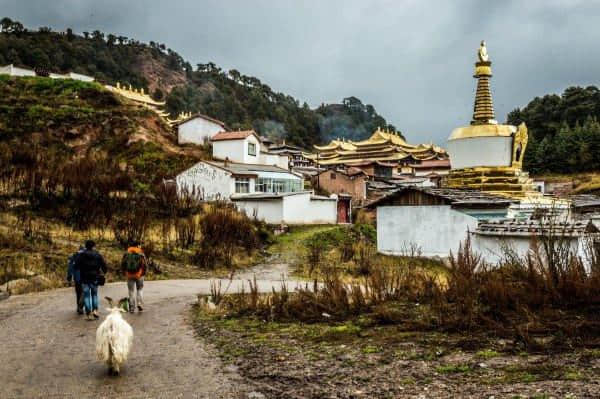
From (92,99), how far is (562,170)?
60551 mm

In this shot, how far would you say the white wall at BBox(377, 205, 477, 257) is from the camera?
2450cm

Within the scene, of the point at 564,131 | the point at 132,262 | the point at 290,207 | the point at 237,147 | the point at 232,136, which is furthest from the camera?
the point at 564,131

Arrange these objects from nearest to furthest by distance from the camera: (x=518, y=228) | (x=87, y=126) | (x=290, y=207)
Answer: (x=518, y=228), (x=290, y=207), (x=87, y=126)

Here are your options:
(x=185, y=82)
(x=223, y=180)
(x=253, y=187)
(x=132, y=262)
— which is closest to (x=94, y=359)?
(x=132, y=262)

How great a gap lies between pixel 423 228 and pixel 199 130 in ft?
133

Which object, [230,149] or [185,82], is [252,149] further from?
[185,82]

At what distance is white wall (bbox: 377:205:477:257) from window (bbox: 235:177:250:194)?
20030 mm

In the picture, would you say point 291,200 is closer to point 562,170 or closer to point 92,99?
point 92,99

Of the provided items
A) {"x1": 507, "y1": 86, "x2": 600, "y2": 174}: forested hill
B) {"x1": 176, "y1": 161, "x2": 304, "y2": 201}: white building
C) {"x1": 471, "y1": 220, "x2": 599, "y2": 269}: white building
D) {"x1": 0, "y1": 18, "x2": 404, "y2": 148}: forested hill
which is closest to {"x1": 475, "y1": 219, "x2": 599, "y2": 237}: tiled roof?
{"x1": 471, "y1": 220, "x2": 599, "y2": 269}: white building

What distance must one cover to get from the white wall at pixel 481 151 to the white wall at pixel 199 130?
36.0m

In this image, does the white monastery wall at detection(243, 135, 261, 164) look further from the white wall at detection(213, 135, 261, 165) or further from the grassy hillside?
the grassy hillside

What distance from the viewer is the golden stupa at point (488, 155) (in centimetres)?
2880

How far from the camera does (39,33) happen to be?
124 metres

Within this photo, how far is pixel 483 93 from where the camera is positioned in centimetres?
3139
